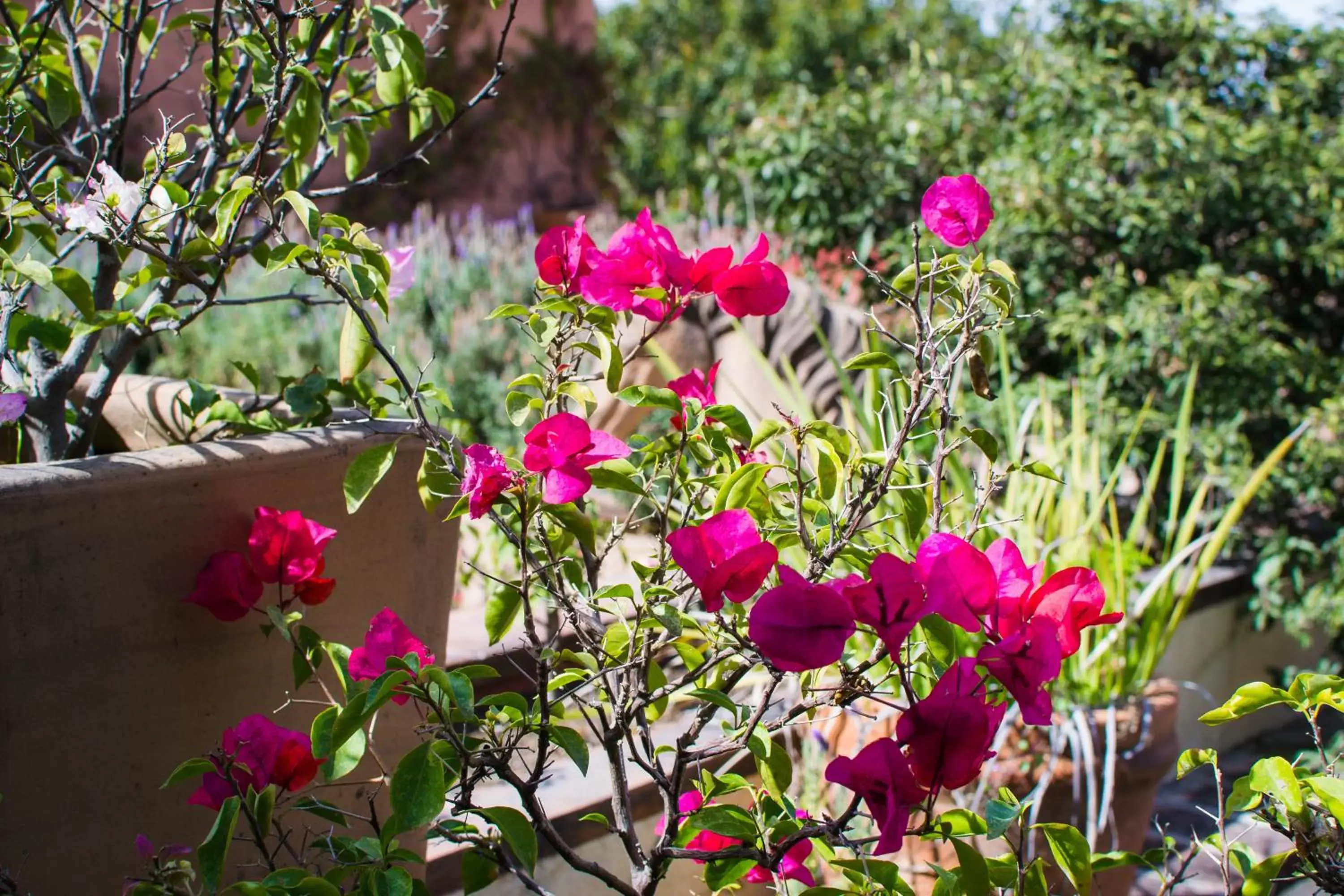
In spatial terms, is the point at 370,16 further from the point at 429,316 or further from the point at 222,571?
the point at 429,316

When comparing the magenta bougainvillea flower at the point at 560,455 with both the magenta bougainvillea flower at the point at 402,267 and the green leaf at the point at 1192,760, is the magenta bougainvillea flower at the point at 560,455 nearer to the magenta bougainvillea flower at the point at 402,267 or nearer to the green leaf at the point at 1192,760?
the magenta bougainvillea flower at the point at 402,267

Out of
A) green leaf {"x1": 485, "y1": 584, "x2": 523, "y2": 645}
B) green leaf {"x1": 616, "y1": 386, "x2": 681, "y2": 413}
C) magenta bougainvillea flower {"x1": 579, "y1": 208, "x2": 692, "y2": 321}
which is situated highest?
magenta bougainvillea flower {"x1": 579, "y1": 208, "x2": 692, "y2": 321}

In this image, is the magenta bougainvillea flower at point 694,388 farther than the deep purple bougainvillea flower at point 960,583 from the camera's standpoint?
Yes

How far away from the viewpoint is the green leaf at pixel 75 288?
1.23 metres

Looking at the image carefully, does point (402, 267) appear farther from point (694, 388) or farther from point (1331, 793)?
point (1331, 793)

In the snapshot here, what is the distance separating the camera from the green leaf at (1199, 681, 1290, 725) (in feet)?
3.17

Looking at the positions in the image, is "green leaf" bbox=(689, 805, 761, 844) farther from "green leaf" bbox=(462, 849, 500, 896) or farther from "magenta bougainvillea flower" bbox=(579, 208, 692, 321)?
"magenta bougainvillea flower" bbox=(579, 208, 692, 321)

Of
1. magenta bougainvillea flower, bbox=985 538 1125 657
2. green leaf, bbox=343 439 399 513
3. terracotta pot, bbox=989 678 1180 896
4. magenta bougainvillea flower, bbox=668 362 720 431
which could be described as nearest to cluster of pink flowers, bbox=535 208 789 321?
magenta bougainvillea flower, bbox=668 362 720 431

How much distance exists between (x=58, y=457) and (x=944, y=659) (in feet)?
3.43

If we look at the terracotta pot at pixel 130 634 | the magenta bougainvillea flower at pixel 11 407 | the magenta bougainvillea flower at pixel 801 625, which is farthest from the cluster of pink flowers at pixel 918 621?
the magenta bougainvillea flower at pixel 11 407

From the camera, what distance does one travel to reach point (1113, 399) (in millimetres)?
3568

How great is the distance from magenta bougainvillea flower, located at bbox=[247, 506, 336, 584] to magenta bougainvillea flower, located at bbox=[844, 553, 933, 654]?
57 centimetres

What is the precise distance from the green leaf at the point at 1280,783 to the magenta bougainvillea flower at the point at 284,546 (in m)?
0.85

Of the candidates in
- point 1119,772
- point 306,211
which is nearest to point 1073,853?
point 306,211
